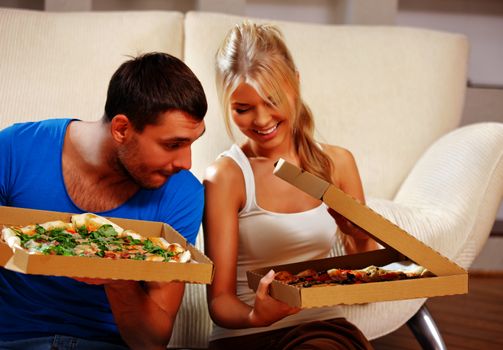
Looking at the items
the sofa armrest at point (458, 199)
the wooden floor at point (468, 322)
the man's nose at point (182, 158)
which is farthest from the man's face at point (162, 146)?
the wooden floor at point (468, 322)

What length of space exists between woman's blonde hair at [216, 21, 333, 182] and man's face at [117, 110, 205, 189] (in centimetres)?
25

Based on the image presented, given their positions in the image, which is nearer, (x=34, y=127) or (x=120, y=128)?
(x=120, y=128)

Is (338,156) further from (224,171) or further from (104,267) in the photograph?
(104,267)

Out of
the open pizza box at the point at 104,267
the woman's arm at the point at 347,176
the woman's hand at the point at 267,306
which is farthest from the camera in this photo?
the woman's arm at the point at 347,176

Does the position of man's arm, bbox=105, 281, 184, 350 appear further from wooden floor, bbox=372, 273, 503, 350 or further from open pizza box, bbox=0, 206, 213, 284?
wooden floor, bbox=372, 273, 503, 350

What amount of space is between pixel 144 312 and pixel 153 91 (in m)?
0.39

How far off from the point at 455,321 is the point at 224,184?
165cm

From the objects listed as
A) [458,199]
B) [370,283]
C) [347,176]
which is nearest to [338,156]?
[347,176]

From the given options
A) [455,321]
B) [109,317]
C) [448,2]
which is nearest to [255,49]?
[109,317]

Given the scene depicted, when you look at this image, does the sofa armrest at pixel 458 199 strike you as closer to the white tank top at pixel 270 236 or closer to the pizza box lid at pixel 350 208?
the white tank top at pixel 270 236

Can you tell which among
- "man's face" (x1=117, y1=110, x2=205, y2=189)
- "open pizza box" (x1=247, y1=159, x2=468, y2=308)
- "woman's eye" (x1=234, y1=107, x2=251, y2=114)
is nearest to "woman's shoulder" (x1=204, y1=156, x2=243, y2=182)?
"woman's eye" (x1=234, y1=107, x2=251, y2=114)

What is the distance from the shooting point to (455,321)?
3020mm

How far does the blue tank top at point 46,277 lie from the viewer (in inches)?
59.2

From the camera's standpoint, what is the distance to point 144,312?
146 centimetres
